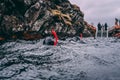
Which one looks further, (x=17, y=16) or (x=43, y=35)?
(x=43, y=35)

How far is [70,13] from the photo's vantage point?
244 feet

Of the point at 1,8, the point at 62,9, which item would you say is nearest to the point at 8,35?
the point at 1,8

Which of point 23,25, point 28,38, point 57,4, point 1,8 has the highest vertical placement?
point 57,4

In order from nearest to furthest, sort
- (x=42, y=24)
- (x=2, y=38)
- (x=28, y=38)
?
(x=2, y=38) → (x=28, y=38) → (x=42, y=24)

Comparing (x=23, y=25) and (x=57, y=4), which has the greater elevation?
(x=57, y=4)

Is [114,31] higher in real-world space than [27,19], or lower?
lower

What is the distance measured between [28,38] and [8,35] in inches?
184

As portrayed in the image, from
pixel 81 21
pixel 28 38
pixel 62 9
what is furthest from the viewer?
pixel 81 21

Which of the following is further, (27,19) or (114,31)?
(114,31)

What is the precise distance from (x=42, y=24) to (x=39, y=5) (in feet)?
15.8

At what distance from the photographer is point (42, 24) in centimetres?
5425

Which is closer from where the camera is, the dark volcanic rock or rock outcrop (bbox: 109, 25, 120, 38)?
the dark volcanic rock

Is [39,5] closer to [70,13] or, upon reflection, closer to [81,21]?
[70,13]

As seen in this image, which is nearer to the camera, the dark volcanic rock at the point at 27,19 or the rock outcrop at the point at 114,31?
the dark volcanic rock at the point at 27,19
